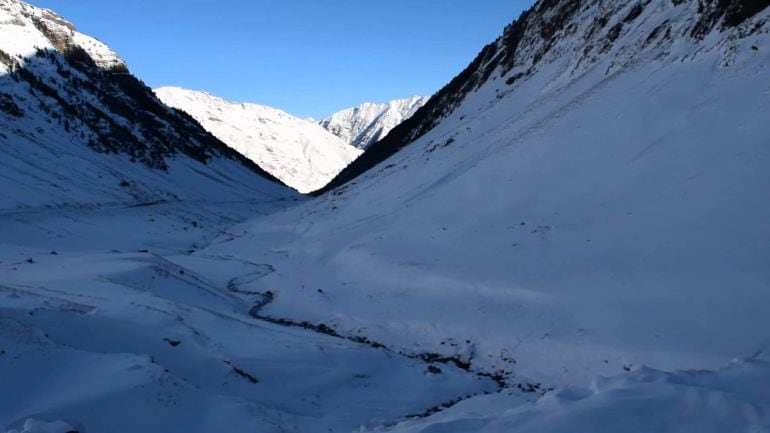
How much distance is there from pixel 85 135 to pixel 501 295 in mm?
67804

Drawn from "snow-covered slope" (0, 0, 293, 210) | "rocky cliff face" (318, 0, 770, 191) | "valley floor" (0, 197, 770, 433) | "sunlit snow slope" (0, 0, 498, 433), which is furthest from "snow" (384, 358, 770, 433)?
"snow-covered slope" (0, 0, 293, 210)

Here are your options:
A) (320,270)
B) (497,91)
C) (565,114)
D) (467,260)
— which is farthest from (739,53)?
(497,91)

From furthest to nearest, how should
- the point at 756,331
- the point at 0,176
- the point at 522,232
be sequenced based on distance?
the point at 0,176 < the point at 522,232 < the point at 756,331

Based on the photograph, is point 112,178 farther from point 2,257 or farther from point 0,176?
point 2,257

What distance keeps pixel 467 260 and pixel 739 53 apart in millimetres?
13264

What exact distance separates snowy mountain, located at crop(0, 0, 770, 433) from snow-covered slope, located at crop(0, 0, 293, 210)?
17.0 m

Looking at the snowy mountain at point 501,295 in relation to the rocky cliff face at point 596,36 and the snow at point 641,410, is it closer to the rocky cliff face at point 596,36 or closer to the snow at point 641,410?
the snow at point 641,410

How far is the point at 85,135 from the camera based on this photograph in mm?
68250

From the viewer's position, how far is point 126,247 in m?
36.1

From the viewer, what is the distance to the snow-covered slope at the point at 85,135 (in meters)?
49.1

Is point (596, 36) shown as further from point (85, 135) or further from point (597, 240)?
point (85, 135)

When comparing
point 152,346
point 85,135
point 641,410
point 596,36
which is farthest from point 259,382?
point 85,135

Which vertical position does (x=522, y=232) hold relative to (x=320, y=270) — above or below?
above

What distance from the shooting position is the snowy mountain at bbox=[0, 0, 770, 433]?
8.39m
